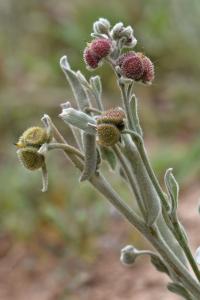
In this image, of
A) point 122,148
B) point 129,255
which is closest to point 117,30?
point 122,148

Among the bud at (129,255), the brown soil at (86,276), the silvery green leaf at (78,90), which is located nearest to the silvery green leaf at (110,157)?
the silvery green leaf at (78,90)

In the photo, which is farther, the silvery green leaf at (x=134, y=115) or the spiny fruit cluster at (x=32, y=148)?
the silvery green leaf at (x=134, y=115)

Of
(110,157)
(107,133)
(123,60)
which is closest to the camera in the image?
(107,133)

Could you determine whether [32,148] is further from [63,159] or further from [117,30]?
[63,159]

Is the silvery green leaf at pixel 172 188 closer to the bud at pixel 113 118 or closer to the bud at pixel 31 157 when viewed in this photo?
the bud at pixel 113 118

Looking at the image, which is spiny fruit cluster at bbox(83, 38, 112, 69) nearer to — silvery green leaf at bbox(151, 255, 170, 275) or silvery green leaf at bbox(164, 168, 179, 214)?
silvery green leaf at bbox(164, 168, 179, 214)

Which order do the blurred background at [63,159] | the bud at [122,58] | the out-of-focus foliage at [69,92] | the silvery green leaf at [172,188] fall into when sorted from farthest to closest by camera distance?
1. the out-of-focus foliage at [69,92]
2. the blurred background at [63,159]
3. the silvery green leaf at [172,188]
4. the bud at [122,58]

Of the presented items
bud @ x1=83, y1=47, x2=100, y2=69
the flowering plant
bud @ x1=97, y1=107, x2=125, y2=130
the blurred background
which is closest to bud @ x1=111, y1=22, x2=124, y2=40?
the flowering plant
